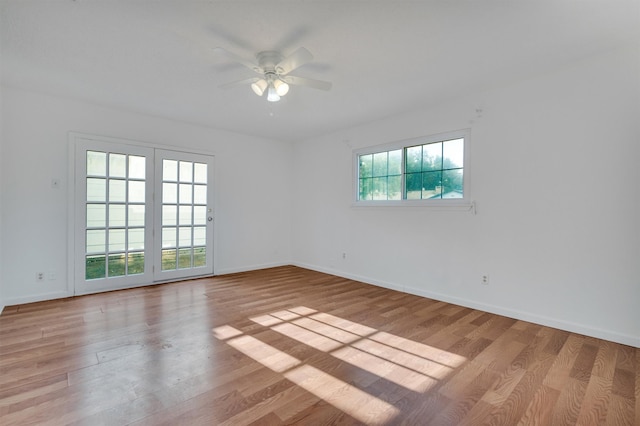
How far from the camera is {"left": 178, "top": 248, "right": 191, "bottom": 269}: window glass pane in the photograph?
486cm

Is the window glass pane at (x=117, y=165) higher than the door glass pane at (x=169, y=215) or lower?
higher

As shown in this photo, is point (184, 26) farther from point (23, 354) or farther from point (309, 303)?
point (309, 303)

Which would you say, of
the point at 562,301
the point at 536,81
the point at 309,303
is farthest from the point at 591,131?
the point at 309,303

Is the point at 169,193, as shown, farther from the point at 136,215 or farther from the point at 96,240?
the point at 96,240

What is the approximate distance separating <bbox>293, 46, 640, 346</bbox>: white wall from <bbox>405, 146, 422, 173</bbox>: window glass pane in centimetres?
23

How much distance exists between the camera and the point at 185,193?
490cm

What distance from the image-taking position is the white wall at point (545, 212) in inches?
104

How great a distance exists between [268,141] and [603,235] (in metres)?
5.09

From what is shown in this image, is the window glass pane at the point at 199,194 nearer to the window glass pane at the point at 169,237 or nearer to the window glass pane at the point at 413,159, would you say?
the window glass pane at the point at 169,237

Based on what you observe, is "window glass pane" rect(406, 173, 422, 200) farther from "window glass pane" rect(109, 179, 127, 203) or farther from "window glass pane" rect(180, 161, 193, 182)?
"window glass pane" rect(109, 179, 127, 203)

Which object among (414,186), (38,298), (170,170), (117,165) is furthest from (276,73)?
(38,298)

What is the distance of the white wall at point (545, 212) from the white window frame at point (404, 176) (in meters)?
0.09

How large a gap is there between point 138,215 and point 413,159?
409 cm

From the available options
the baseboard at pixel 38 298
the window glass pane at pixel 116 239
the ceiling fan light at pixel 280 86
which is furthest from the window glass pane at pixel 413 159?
the baseboard at pixel 38 298
